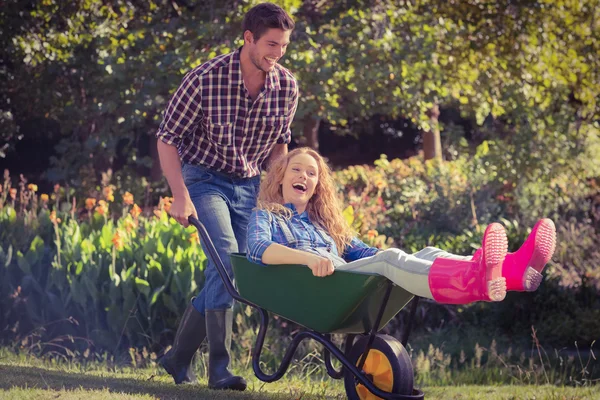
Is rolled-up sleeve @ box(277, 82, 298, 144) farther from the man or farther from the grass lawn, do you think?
the grass lawn

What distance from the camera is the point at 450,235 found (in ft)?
27.6

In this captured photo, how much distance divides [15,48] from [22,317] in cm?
549

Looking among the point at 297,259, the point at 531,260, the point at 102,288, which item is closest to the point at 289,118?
the point at 297,259

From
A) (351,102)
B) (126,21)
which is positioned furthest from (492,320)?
(351,102)

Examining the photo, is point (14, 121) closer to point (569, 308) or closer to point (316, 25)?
point (316, 25)

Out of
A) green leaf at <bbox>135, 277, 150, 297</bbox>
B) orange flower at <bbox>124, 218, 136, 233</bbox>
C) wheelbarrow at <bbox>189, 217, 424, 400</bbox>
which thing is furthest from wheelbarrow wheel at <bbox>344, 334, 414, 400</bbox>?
orange flower at <bbox>124, 218, 136, 233</bbox>

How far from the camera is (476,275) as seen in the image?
2947 mm

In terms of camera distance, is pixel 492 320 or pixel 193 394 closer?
pixel 193 394

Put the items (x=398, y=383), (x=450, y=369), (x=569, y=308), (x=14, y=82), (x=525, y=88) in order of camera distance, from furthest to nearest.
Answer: (x=14, y=82), (x=525, y=88), (x=569, y=308), (x=450, y=369), (x=398, y=383)

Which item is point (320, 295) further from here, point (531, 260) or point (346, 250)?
point (531, 260)

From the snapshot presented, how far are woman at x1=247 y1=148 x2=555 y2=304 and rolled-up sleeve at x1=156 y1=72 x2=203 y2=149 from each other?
1.46 ft

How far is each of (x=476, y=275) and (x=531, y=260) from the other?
0.97 feet

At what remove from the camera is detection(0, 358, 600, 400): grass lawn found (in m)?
3.90

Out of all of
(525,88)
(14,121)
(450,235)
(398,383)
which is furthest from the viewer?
(14,121)
